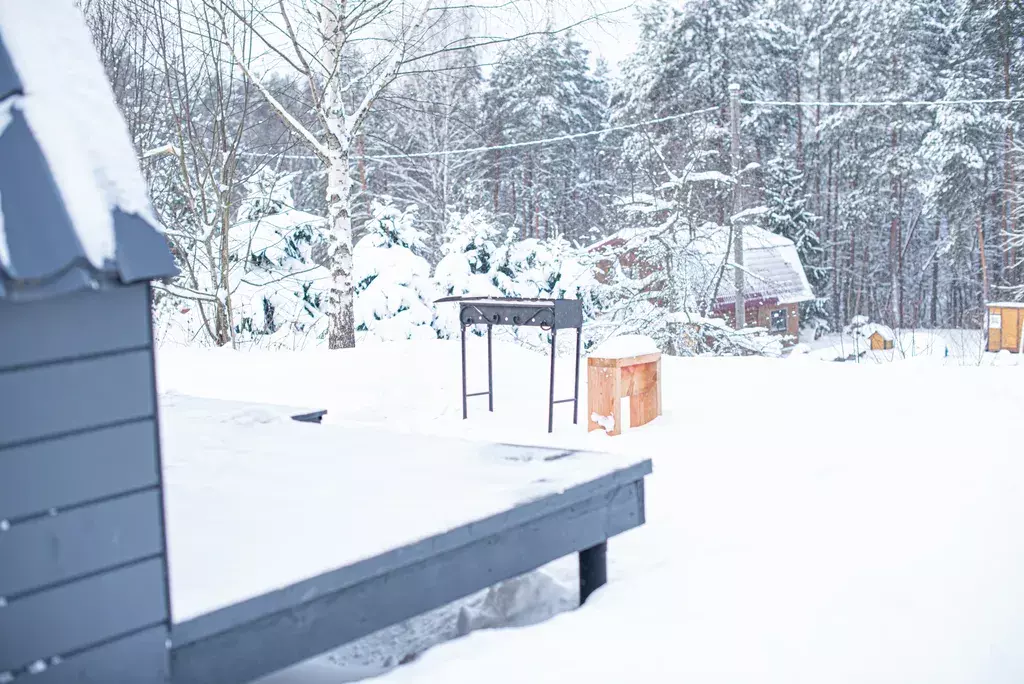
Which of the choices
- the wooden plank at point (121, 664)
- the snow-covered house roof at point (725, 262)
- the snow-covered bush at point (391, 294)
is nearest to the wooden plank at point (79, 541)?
the wooden plank at point (121, 664)

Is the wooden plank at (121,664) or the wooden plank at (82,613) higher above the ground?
the wooden plank at (82,613)

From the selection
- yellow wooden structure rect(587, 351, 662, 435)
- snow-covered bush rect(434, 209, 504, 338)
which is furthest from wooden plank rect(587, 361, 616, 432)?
snow-covered bush rect(434, 209, 504, 338)

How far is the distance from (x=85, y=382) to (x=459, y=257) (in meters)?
11.3

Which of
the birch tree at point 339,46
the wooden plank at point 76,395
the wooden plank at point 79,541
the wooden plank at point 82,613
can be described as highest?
the birch tree at point 339,46

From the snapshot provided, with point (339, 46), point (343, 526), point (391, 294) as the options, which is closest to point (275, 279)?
point (391, 294)

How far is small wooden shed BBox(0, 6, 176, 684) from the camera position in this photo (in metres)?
1.34

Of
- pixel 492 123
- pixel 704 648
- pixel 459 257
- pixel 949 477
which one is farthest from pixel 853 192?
pixel 704 648

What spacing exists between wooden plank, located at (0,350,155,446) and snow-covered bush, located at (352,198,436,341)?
373 inches

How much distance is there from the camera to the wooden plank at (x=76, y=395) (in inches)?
52.9

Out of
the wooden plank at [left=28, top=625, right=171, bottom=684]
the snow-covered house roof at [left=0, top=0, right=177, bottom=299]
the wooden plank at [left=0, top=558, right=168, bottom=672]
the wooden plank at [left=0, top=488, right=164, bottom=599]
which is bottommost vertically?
the wooden plank at [left=28, top=625, right=171, bottom=684]

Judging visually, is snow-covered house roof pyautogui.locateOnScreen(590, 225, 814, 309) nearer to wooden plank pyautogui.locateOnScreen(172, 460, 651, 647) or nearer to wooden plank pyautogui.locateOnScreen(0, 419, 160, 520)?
wooden plank pyautogui.locateOnScreen(172, 460, 651, 647)

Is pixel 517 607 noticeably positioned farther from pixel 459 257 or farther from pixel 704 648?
pixel 459 257

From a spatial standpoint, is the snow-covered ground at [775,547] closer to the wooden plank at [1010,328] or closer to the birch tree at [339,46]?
the birch tree at [339,46]

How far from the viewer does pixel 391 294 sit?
1150 cm
